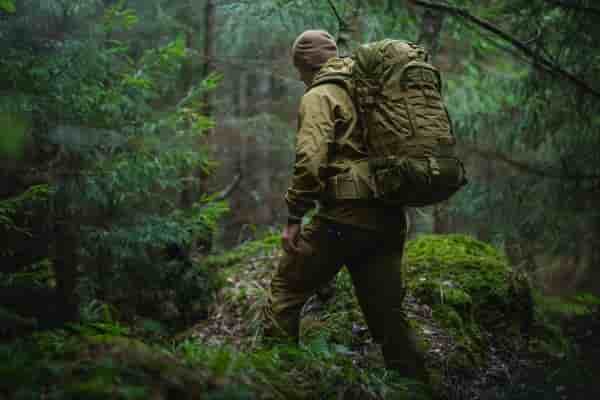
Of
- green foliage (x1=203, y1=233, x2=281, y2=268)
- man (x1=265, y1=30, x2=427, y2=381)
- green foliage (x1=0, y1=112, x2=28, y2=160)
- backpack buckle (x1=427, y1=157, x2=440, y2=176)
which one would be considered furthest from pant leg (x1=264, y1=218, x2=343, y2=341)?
green foliage (x1=203, y1=233, x2=281, y2=268)

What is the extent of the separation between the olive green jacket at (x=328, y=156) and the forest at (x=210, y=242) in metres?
0.97

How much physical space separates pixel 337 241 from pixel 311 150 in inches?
28.5

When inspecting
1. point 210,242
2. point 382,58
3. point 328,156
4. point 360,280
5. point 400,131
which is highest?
point 382,58

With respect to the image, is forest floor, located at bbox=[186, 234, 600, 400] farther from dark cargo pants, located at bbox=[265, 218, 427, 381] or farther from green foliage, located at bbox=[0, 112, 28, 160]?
green foliage, located at bbox=[0, 112, 28, 160]

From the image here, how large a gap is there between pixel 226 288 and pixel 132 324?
135 cm

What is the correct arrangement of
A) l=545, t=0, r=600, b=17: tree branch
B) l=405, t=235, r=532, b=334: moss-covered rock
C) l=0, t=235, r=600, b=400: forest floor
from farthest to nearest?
l=545, t=0, r=600, b=17: tree branch
l=405, t=235, r=532, b=334: moss-covered rock
l=0, t=235, r=600, b=400: forest floor

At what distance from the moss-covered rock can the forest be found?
2 cm

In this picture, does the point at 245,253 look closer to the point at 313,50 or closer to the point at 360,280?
the point at 360,280

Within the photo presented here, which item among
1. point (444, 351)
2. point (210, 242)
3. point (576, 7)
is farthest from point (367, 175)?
point (210, 242)

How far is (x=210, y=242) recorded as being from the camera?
970 centimetres

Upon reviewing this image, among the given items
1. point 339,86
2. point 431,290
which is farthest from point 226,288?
point 339,86

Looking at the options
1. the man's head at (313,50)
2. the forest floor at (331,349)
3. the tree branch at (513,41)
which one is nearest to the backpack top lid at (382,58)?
the man's head at (313,50)

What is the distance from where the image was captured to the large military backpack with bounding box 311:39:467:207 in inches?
140

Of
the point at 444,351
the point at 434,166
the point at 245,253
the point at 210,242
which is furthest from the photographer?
the point at 210,242
